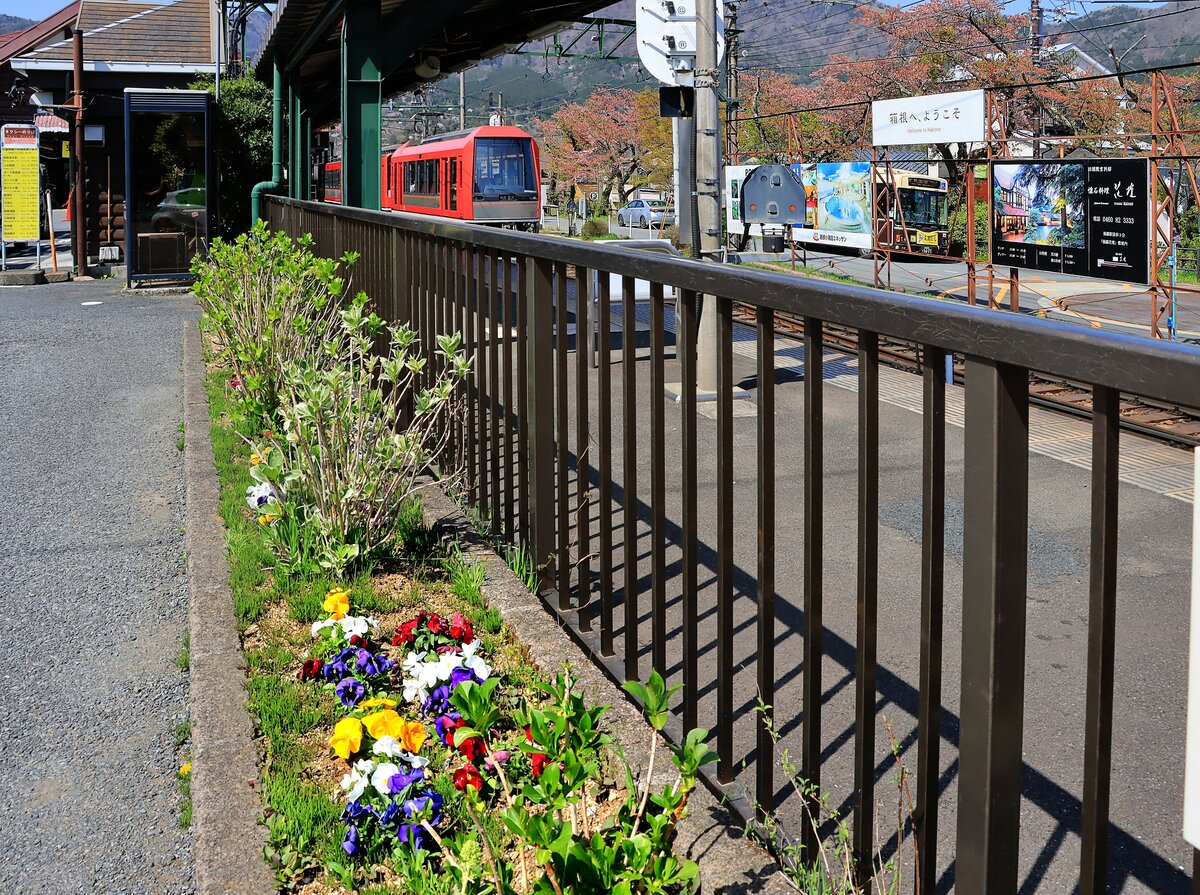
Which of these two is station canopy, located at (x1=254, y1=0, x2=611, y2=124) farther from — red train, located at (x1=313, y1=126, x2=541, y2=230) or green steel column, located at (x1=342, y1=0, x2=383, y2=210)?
red train, located at (x1=313, y1=126, x2=541, y2=230)

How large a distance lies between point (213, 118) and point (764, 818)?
58.7 feet

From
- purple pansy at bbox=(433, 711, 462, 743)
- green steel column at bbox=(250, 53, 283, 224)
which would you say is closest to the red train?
green steel column at bbox=(250, 53, 283, 224)

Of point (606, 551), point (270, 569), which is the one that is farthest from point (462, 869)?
point (270, 569)

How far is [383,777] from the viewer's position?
277 centimetres

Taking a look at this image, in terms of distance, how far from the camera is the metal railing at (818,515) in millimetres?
1663

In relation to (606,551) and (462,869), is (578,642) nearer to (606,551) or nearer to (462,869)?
(606,551)

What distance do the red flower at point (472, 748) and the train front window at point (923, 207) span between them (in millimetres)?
32262

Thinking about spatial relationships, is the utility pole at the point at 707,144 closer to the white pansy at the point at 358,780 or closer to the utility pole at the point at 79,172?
the white pansy at the point at 358,780

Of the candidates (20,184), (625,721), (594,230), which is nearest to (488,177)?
(20,184)

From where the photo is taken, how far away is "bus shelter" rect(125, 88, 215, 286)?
59.3 feet

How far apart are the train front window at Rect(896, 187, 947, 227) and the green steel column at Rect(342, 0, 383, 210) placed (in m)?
24.7

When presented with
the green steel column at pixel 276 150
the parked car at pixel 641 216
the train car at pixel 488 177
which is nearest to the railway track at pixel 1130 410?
the green steel column at pixel 276 150

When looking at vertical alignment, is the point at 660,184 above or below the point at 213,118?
above

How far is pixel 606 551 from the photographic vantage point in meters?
3.53
